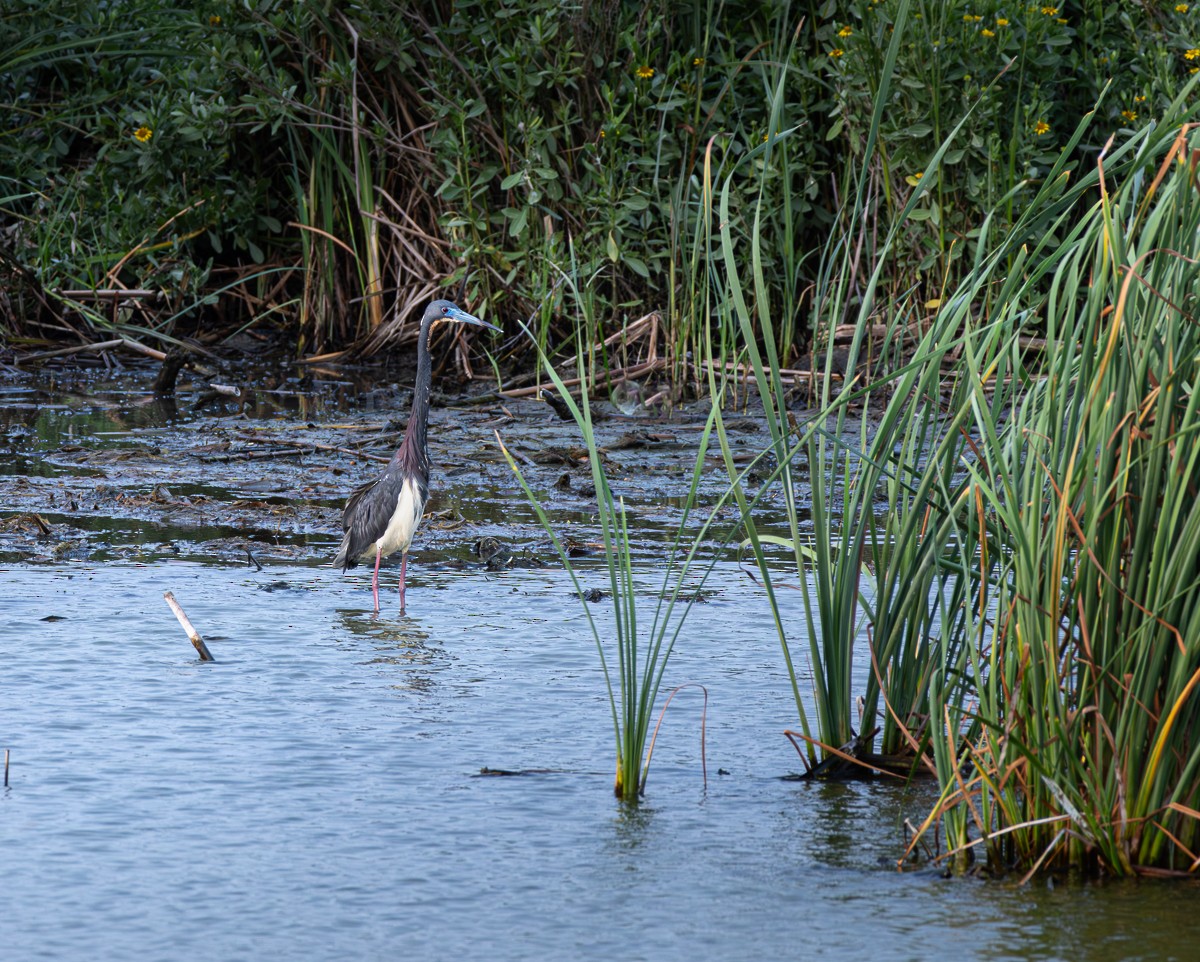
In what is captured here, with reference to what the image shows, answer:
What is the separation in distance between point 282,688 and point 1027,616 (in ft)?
7.51

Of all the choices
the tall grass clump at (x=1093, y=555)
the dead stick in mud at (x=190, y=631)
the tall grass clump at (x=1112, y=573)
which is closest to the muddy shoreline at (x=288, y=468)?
the dead stick in mud at (x=190, y=631)

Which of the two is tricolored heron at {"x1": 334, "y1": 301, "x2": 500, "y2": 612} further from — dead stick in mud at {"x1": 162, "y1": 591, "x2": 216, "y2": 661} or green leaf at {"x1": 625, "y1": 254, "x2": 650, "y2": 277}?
green leaf at {"x1": 625, "y1": 254, "x2": 650, "y2": 277}

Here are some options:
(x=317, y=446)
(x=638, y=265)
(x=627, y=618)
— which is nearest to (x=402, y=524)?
(x=317, y=446)

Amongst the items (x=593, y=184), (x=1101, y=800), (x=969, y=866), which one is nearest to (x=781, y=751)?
(x=969, y=866)

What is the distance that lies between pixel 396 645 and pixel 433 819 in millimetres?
1615

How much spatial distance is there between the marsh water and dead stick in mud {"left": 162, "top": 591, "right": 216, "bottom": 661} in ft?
0.16

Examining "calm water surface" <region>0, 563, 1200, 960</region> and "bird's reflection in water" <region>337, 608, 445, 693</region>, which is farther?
"bird's reflection in water" <region>337, 608, 445, 693</region>

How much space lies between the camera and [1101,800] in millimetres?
3146

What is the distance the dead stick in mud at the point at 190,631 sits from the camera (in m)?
4.69

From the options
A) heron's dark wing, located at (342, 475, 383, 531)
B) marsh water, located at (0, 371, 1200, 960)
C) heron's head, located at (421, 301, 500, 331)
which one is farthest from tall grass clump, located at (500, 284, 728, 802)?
heron's head, located at (421, 301, 500, 331)

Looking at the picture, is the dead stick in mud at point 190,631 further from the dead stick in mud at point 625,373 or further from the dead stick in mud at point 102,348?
the dead stick in mud at point 102,348

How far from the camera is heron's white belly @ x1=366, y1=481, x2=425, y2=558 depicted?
6.05 metres

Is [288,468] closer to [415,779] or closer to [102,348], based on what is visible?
[102,348]

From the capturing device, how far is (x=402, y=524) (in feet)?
20.0
